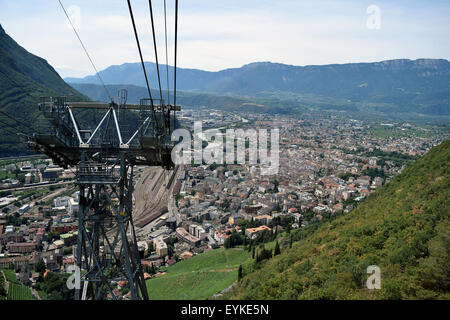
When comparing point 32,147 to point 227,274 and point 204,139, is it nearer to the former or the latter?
point 227,274

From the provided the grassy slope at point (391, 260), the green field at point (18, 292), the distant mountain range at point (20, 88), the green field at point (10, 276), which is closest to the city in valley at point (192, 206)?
the green field at point (10, 276)

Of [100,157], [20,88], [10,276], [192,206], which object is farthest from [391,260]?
[20,88]

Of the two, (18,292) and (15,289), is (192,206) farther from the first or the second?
(18,292)

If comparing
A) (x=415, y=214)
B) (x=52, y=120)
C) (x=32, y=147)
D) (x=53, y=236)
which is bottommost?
(x=53, y=236)

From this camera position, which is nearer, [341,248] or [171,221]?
[341,248]

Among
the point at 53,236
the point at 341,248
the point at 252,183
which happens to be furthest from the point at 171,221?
the point at 341,248

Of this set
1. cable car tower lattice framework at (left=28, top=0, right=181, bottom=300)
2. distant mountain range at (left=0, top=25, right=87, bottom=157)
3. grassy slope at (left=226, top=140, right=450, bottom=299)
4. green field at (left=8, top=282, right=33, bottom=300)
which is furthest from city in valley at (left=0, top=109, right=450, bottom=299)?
cable car tower lattice framework at (left=28, top=0, right=181, bottom=300)

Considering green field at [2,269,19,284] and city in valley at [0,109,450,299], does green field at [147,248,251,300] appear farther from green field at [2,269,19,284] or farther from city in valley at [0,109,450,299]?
green field at [2,269,19,284]
